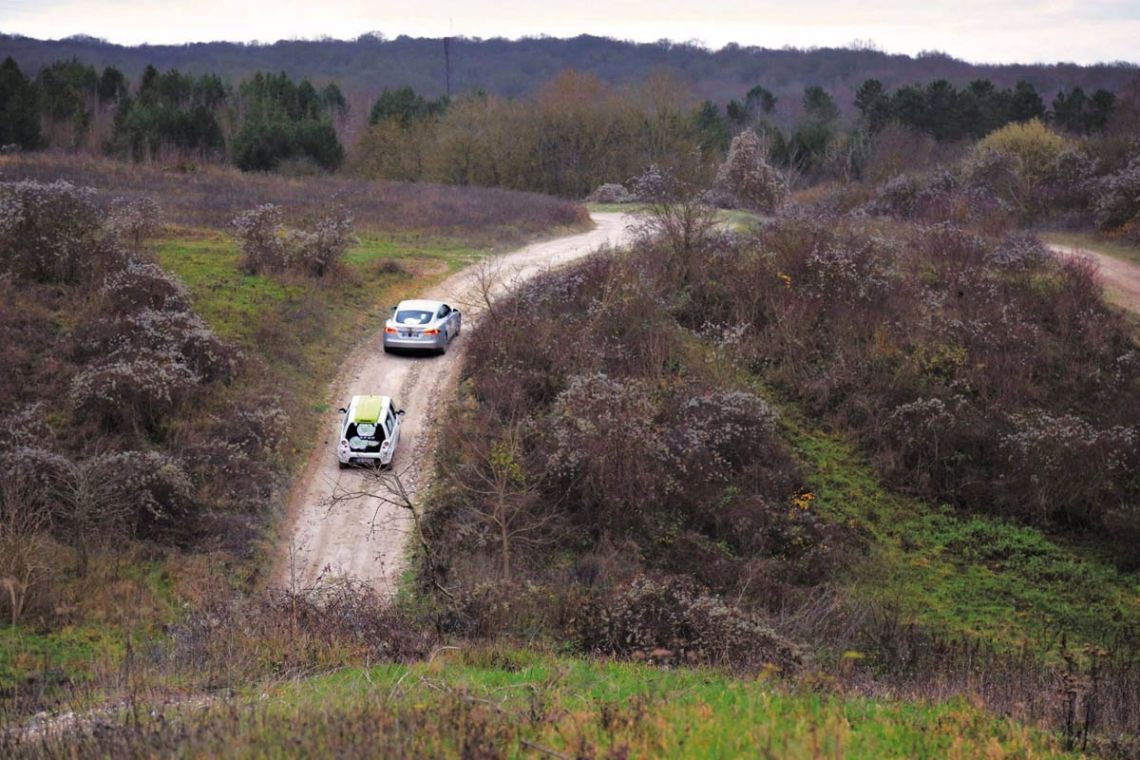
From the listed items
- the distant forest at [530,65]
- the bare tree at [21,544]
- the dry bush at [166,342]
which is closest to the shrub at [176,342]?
the dry bush at [166,342]

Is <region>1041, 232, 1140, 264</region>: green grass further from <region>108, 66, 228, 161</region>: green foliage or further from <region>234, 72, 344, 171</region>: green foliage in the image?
<region>108, 66, 228, 161</region>: green foliage

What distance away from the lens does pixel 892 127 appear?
76.1 metres

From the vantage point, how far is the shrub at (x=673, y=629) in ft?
45.7

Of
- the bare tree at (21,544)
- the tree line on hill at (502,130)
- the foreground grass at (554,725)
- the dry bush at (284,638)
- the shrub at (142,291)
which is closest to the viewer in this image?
the foreground grass at (554,725)

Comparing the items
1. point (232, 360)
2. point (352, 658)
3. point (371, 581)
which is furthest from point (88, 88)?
point (352, 658)

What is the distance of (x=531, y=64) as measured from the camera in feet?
611

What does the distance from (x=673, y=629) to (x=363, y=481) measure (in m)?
9.80

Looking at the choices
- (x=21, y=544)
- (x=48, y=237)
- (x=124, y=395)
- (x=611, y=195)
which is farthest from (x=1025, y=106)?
(x=21, y=544)

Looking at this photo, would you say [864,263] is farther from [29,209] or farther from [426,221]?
[29,209]

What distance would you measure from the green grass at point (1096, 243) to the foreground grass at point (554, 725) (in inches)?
1368

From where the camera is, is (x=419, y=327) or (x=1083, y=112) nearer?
(x=419, y=327)

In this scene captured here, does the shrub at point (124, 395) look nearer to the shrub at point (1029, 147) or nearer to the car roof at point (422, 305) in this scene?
the car roof at point (422, 305)

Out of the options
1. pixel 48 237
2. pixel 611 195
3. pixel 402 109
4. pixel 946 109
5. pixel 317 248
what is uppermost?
pixel 946 109

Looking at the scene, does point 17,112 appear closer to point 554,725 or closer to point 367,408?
point 367,408
